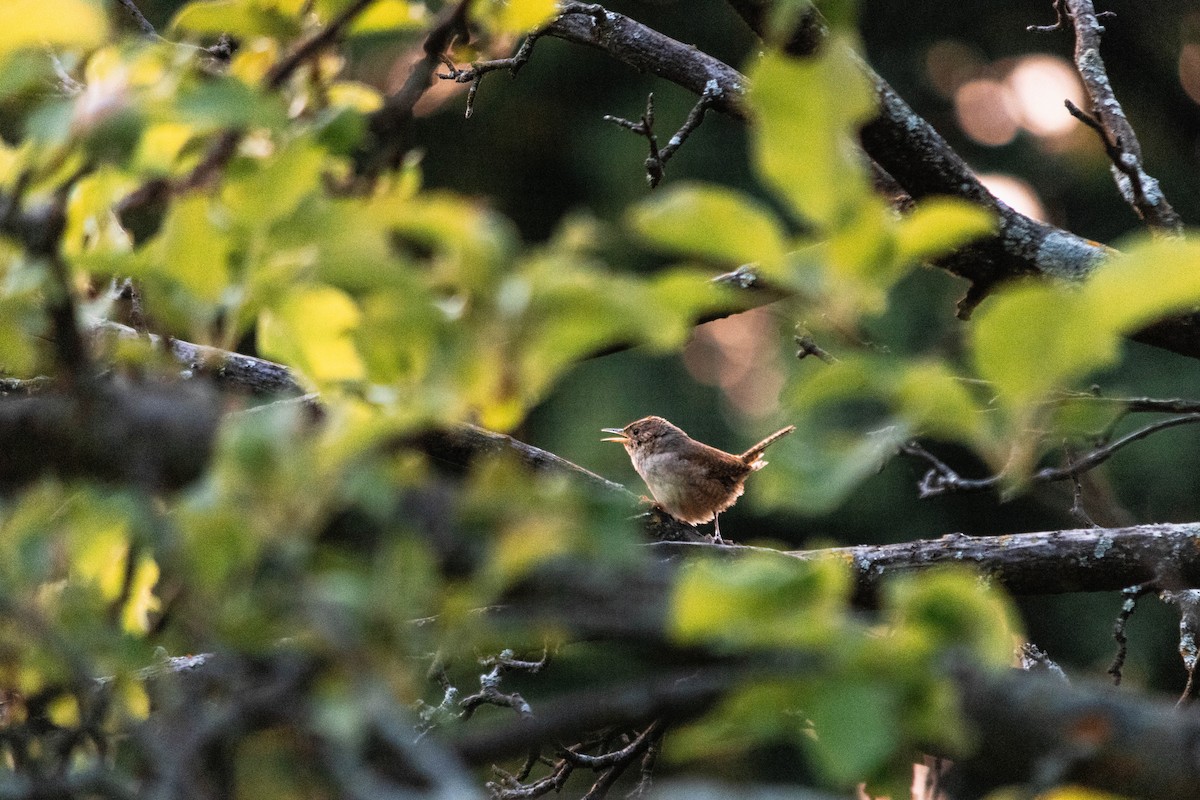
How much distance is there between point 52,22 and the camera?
696 mm

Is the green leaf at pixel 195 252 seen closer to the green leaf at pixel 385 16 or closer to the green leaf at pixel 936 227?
the green leaf at pixel 385 16

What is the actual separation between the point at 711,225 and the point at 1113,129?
2041mm

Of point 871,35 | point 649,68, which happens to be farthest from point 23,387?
point 871,35

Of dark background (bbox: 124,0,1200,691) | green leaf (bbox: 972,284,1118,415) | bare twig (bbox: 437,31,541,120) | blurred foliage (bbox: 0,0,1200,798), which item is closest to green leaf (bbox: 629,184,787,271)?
blurred foliage (bbox: 0,0,1200,798)

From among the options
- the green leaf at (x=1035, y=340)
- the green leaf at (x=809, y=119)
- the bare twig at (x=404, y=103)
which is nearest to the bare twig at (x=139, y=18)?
the bare twig at (x=404, y=103)

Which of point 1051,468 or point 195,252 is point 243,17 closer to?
point 195,252

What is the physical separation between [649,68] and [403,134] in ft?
5.43

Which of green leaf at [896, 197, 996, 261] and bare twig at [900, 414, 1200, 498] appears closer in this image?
green leaf at [896, 197, 996, 261]

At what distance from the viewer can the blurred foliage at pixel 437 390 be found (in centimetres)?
66

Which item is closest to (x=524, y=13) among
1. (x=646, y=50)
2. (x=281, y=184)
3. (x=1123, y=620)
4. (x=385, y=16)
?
(x=385, y=16)

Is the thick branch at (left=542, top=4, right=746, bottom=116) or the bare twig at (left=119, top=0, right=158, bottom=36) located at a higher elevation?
the bare twig at (left=119, top=0, right=158, bottom=36)

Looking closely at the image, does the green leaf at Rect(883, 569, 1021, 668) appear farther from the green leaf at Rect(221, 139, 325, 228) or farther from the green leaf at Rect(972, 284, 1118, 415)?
the green leaf at Rect(221, 139, 325, 228)

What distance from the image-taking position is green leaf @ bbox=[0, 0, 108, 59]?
0.69 metres

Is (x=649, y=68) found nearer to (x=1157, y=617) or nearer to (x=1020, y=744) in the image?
(x=1020, y=744)
